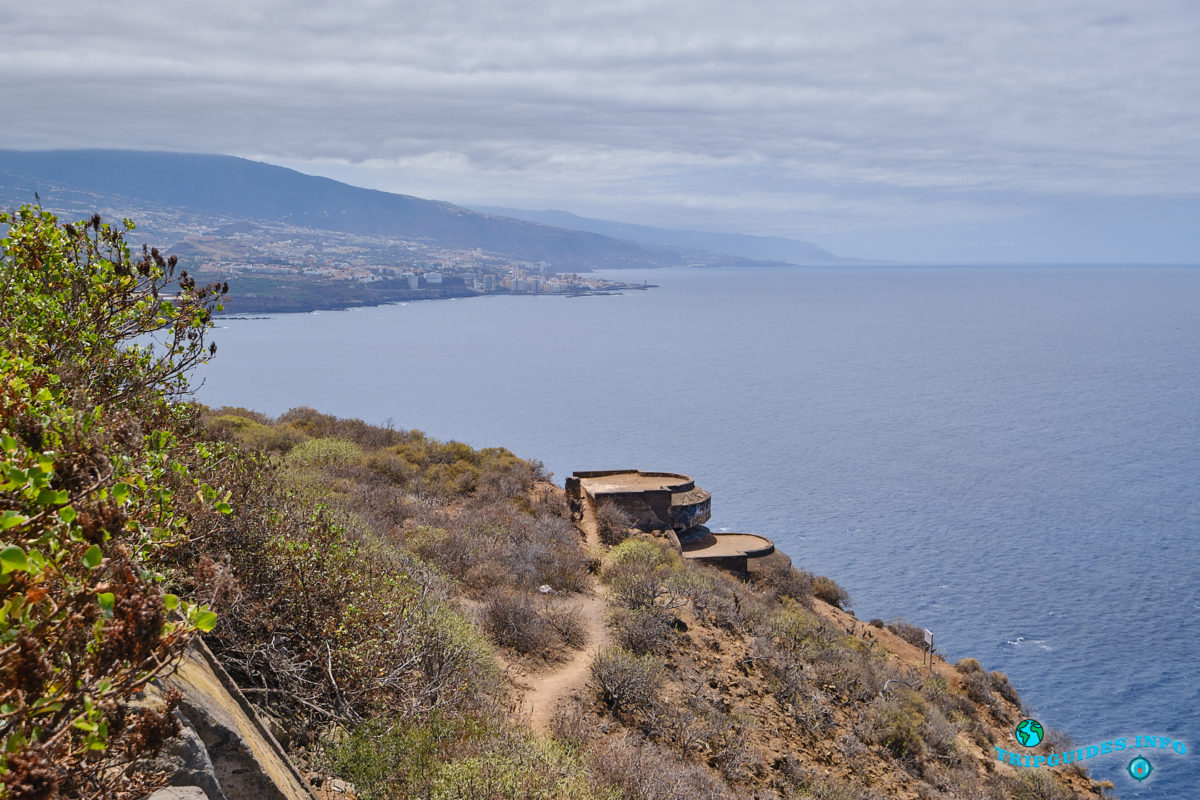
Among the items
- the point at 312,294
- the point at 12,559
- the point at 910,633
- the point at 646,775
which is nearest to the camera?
the point at 12,559

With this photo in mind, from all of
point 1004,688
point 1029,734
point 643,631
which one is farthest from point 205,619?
point 1004,688

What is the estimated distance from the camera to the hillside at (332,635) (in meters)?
2.60

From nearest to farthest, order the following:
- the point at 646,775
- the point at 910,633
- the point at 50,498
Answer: the point at 50,498 < the point at 646,775 < the point at 910,633

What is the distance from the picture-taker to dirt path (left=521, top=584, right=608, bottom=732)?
9.54 m

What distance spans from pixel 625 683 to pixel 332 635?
14.5ft

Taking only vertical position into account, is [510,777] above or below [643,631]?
above

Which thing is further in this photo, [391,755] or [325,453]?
[325,453]

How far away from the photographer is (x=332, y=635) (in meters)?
7.37

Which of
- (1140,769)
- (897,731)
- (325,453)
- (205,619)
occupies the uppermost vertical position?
(205,619)

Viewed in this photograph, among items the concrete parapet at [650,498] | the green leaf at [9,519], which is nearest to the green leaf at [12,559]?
the green leaf at [9,519]

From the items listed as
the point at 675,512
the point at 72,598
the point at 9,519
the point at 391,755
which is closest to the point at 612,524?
the point at 675,512

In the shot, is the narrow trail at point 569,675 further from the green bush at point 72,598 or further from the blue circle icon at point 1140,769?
the blue circle icon at point 1140,769

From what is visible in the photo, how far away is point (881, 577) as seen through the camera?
115 feet

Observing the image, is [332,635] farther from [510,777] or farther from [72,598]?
[72,598]
